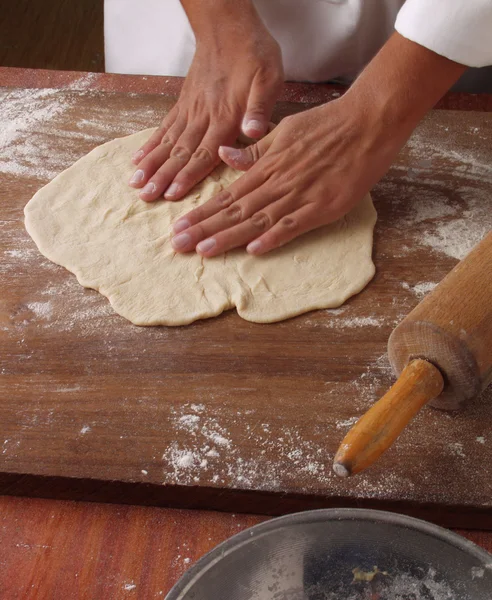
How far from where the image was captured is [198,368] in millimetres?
1251

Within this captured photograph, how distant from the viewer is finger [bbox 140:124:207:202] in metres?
1.56

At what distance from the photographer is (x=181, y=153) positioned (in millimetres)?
1617

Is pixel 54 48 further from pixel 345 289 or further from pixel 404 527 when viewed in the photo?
pixel 404 527

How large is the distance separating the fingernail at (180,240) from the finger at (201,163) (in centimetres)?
17

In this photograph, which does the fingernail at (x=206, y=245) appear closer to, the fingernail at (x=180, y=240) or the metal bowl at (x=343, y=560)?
the fingernail at (x=180, y=240)

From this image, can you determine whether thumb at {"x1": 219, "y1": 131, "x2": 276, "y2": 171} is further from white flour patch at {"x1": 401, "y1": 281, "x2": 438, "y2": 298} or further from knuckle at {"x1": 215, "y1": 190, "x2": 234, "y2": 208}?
white flour patch at {"x1": 401, "y1": 281, "x2": 438, "y2": 298}

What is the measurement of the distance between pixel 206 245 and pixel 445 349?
1.90ft

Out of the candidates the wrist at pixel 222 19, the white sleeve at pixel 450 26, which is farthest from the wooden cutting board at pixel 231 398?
the wrist at pixel 222 19

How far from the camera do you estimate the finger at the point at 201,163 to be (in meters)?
1.57

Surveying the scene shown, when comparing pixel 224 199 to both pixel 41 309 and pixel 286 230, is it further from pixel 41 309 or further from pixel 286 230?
pixel 41 309

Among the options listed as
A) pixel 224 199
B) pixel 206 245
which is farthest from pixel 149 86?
pixel 206 245

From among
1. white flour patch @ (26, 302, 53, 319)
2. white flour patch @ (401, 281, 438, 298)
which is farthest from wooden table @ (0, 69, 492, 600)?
white flour patch @ (401, 281, 438, 298)

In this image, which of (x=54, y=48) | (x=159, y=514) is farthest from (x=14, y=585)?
(x=54, y=48)

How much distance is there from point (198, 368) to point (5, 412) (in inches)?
13.7
